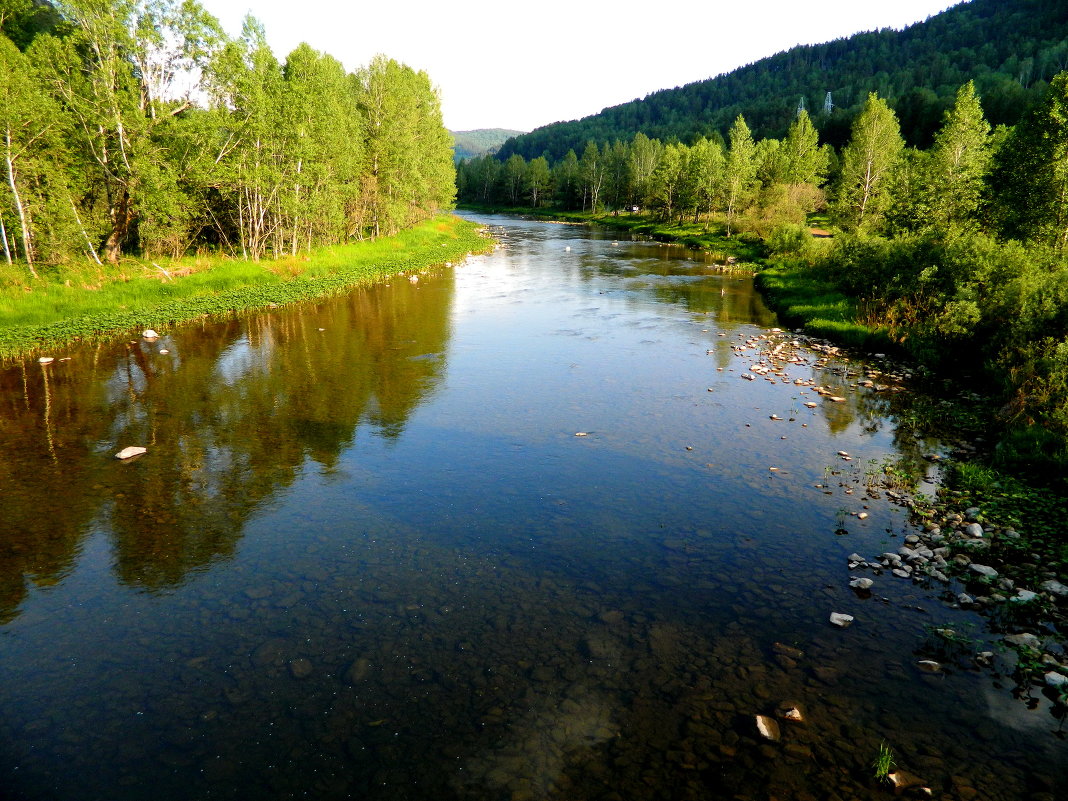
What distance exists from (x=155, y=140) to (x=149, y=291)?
34.2 feet

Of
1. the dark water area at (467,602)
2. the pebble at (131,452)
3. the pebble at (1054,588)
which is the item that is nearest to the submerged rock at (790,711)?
the dark water area at (467,602)

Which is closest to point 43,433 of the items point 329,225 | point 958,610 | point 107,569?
point 107,569

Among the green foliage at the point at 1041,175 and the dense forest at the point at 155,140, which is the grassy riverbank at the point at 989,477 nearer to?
the green foliage at the point at 1041,175

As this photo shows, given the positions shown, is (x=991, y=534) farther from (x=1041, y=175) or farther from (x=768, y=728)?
(x=1041, y=175)

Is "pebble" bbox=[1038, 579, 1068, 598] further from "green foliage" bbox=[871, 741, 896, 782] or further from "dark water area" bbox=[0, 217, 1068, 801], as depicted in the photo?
"green foliage" bbox=[871, 741, 896, 782]

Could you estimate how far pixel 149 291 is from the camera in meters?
34.8

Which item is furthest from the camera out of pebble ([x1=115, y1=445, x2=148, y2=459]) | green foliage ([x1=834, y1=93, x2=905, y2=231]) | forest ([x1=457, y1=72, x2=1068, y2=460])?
green foliage ([x1=834, y1=93, x2=905, y2=231])

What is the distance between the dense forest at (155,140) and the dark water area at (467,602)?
52.1 feet

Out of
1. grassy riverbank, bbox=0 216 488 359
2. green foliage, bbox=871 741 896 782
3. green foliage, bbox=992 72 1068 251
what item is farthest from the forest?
grassy riverbank, bbox=0 216 488 359

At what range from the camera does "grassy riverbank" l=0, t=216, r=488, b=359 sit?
27.8m

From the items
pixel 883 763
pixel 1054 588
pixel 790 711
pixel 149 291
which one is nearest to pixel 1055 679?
pixel 1054 588

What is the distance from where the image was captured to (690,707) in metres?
8.76

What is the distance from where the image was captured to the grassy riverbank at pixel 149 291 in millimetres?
27844

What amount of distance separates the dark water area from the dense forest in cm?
1588
